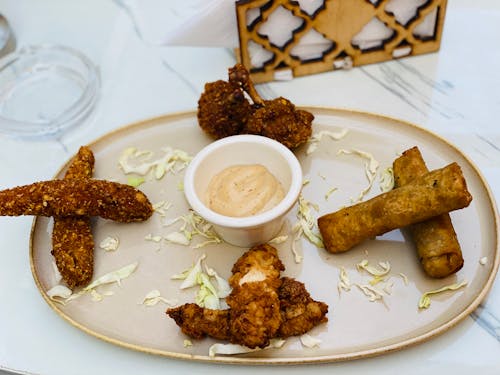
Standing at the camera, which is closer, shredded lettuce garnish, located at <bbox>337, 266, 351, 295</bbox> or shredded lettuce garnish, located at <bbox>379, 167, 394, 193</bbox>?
shredded lettuce garnish, located at <bbox>337, 266, 351, 295</bbox>

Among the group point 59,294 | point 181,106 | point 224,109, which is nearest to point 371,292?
point 224,109

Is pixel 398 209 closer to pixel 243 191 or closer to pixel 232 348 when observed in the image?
pixel 243 191

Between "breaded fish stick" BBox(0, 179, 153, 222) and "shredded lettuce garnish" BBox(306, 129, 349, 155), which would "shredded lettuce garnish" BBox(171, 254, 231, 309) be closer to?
"breaded fish stick" BBox(0, 179, 153, 222)

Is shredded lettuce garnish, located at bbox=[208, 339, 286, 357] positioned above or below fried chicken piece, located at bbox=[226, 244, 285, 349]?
below

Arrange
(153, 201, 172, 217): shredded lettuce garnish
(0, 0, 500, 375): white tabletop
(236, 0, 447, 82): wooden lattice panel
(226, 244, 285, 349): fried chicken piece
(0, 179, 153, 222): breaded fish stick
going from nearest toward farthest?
(226, 244, 285, 349): fried chicken piece, (0, 0, 500, 375): white tabletop, (0, 179, 153, 222): breaded fish stick, (153, 201, 172, 217): shredded lettuce garnish, (236, 0, 447, 82): wooden lattice panel

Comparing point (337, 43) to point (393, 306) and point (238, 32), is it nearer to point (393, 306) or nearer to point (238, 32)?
point (238, 32)

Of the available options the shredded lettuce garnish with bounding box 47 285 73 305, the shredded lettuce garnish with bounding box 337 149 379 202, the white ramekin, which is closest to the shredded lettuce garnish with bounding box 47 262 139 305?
the shredded lettuce garnish with bounding box 47 285 73 305
